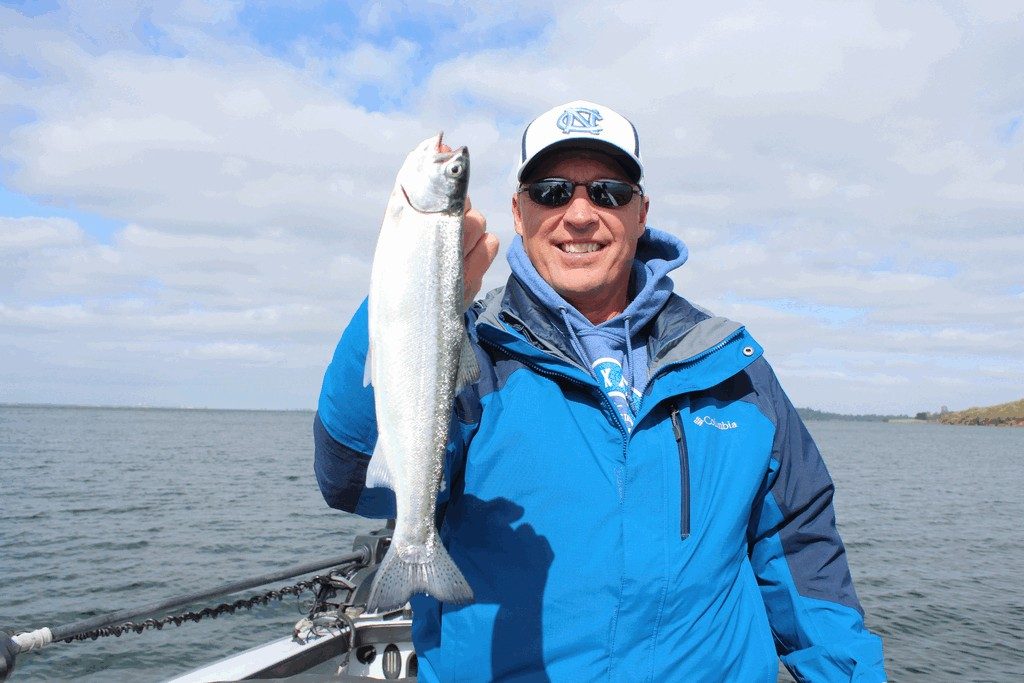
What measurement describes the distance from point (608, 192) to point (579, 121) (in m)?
0.39

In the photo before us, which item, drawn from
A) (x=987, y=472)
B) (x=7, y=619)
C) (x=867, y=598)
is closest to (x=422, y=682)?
(x=7, y=619)

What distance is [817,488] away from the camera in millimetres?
3656

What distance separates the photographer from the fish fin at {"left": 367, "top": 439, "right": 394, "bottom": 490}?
2664 mm

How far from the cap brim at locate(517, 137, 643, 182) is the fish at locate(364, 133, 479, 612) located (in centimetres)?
115

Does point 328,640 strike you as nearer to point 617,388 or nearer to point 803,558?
point 617,388

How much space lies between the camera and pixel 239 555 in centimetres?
2020

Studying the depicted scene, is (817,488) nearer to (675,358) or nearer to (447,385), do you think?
(675,358)

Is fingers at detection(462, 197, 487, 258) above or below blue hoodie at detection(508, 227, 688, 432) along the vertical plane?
above

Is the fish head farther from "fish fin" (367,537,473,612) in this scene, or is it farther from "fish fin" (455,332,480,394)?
"fish fin" (367,537,473,612)

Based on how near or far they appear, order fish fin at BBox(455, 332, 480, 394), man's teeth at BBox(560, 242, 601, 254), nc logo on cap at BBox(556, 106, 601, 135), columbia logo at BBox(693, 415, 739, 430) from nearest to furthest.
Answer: fish fin at BBox(455, 332, 480, 394) < columbia logo at BBox(693, 415, 739, 430) < nc logo on cap at BBox(556, 106, 601, 135) < man's teeth at BBox(560, 242, 601, 254)

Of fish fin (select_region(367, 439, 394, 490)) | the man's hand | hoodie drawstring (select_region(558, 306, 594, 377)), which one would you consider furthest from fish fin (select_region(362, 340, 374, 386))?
hoodie drawstring (select_region(558, 306, 594, 377))

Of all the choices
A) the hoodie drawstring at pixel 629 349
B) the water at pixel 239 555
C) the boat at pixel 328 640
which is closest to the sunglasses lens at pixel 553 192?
the hoodie drawstring at pixel 629 349

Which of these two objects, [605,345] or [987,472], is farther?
[987,472]

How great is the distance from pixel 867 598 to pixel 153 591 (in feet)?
55.2
